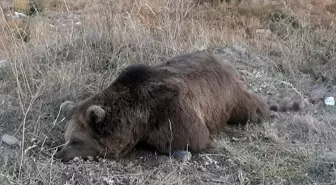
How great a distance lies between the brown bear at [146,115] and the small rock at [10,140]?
0.52 m

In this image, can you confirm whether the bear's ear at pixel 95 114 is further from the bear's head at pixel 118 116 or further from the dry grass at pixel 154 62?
the dry grass at pixel 154 62

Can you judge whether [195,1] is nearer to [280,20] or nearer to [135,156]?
[280,20]

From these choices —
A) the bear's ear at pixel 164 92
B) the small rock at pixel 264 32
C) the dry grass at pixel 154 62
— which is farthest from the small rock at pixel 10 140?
the small rock at pixel 264 32

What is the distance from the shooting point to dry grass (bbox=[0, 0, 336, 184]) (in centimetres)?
493

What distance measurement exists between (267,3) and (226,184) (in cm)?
1168

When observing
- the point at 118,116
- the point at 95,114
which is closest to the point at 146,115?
the point at 118,116

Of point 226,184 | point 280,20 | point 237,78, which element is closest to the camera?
point 226,184

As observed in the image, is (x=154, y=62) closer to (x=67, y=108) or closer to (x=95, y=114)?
(x=67, y=108)

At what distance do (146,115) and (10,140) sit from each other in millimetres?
1391

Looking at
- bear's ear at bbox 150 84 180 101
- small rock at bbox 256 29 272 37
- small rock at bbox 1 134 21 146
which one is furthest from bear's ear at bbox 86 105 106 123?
small rock at bbox 256 29 272 37

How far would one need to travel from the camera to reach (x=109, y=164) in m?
5.16

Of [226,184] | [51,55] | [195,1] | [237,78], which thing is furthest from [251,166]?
[195,1]

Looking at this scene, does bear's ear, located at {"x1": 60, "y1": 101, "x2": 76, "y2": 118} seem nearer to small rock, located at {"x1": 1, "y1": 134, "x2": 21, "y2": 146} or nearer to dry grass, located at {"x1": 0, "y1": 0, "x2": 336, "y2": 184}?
dry grass, located at {"x1": 0, "y1": 0, "x2": 336, "y2": 184}

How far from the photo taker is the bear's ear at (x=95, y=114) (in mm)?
5188
